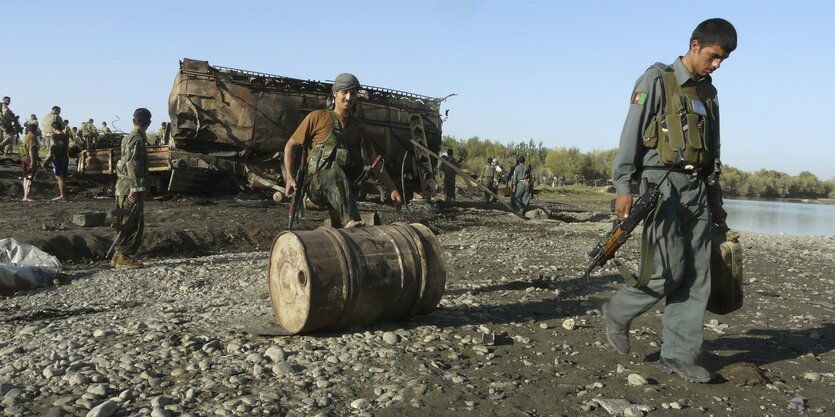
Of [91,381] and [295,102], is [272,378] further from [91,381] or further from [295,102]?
[295,102]

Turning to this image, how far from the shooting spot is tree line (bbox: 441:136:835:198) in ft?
208

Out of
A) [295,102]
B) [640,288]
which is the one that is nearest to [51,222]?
[295,102]

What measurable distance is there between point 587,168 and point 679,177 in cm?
6748

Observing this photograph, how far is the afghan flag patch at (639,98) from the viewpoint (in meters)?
3.91

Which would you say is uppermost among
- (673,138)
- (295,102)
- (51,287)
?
(295,102)

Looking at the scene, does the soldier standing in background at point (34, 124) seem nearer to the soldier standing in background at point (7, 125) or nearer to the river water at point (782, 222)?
the soldier standing in background at point (7, 125)

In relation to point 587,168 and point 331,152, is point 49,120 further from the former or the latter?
point 587,168

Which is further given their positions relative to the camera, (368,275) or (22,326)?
(22,326)

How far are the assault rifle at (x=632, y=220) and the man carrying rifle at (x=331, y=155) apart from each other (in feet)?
6.98

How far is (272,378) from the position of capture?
3.70 m

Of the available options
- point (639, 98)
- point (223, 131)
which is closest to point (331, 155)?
point (639, 98)

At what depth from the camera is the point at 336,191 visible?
A: 548 centimetres

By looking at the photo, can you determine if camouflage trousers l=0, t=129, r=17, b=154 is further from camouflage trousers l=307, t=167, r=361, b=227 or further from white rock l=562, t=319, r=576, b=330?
white rock l=562, t=319, r=576, b=330

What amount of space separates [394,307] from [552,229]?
11235 mm
